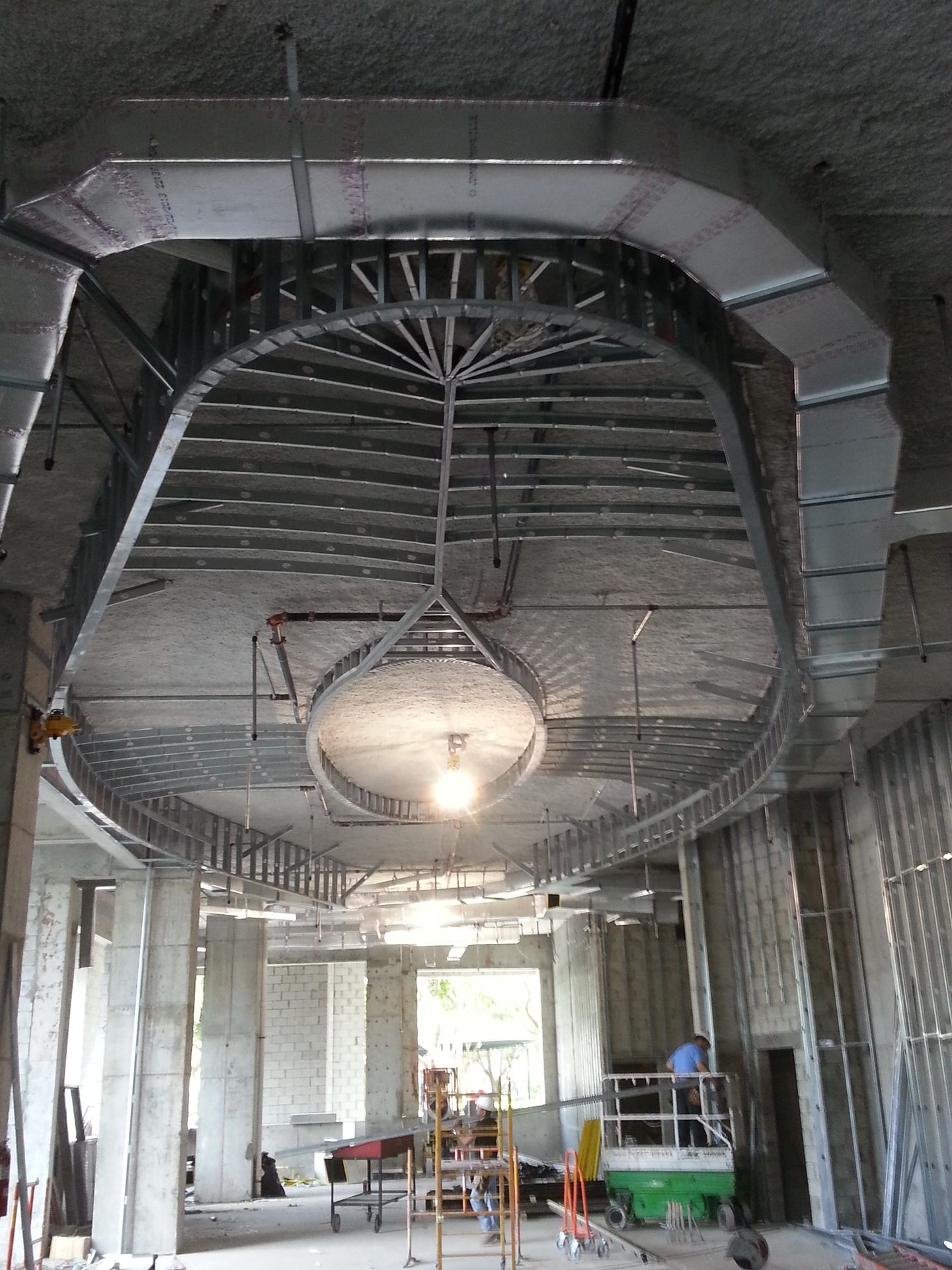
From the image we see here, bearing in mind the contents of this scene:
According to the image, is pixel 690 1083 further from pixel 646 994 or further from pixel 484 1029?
pixel 484 1029

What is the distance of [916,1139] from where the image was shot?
1208 cm

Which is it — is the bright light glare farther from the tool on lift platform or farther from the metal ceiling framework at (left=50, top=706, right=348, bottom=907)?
the tool on lift platform

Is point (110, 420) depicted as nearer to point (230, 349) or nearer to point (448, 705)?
point (230, 349)

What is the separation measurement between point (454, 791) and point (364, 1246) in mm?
6451

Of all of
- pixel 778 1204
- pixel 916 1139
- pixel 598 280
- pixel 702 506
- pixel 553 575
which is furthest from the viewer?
pixel 778 1204

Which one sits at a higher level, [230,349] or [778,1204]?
[230,349]

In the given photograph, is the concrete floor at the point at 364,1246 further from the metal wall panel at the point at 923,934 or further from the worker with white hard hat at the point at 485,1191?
the metal wall panel at the point at 923,934

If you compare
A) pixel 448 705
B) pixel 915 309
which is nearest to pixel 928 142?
pixel 915 309

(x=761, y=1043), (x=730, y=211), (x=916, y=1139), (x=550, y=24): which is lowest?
(x=916, y=1139)

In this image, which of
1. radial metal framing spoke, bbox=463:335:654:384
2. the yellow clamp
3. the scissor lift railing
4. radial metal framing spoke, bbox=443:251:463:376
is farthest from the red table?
radial metal framing spoke, bbox=443:251:463:376

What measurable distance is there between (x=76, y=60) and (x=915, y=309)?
13.4ft

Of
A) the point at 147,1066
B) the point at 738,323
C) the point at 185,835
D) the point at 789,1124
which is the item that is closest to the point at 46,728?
the point at 738,323

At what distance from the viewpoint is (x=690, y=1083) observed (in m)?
16.0

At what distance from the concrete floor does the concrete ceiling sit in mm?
5532
